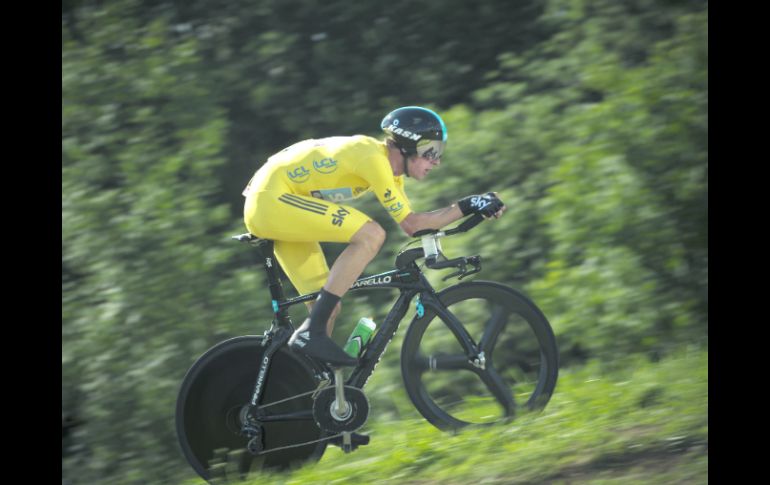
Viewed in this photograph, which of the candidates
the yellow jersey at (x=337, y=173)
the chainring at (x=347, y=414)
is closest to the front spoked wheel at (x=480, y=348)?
the chainring at (x=347, y=414)

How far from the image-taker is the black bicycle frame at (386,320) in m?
5.72

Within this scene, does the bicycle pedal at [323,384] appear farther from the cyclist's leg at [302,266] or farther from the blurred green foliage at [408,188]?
the blurred green foliage at [408,188]

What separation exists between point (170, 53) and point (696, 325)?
5.02 metres

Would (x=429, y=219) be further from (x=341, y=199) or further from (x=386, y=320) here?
(x=386, y=320)

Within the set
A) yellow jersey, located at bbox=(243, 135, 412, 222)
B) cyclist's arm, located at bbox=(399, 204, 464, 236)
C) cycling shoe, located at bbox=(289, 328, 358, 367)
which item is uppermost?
yellow jersey, located at bbox=(243, 135, 412, 222)

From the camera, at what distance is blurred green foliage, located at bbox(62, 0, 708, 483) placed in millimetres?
7477

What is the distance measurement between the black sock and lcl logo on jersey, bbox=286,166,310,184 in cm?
62

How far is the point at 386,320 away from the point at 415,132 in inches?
42.4

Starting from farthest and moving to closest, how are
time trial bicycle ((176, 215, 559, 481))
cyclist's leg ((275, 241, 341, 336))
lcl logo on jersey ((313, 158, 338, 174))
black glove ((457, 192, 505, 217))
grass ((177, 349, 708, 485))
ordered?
cyclist's leg ((275, 241, 341, 336)) < time trial bicycle ((176, 215, 559, 481)) < lcl logo on jersey ((313, 158, 338, 174)) < black glove ((457, 192, 505, 217)) < grass ((177, 349, 708, 485))

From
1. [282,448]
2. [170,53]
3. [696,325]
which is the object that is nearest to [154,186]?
[170,53]

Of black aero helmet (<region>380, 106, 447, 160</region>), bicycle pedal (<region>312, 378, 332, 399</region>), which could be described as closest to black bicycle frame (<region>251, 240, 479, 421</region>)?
bicycle pedal (<region>312, 378, 332, 399</region>)

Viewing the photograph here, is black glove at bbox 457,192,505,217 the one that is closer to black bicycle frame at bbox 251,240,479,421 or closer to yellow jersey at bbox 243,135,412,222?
yellow jersey at bbox 243,135,412,222

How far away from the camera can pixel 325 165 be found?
5609mm

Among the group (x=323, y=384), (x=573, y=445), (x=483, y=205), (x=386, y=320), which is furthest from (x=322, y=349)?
(x=573, y=445)
